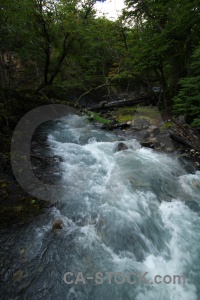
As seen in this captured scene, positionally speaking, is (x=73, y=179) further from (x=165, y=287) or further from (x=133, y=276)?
(x=165, y=287)

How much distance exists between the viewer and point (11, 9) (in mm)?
6359

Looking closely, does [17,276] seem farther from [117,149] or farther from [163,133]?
[163,133]

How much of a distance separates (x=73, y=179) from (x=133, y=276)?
310 cm

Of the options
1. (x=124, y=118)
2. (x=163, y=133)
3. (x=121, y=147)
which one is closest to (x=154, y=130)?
(x=163, y=133)

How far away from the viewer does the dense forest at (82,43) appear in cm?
692

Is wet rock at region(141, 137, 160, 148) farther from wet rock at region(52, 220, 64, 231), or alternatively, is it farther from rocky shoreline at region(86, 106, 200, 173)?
wet rock at region(52, 220, 64, 231)

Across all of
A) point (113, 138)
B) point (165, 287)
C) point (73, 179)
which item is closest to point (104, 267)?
point (165, 287)

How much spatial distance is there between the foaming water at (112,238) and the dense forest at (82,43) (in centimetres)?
331

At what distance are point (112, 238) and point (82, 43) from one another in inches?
448

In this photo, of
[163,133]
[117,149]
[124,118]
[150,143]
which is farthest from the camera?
[124,118]

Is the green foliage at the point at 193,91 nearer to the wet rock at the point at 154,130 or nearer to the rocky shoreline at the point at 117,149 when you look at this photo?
the rocky shoreline at the point at 117,149

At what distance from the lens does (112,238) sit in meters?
3.54

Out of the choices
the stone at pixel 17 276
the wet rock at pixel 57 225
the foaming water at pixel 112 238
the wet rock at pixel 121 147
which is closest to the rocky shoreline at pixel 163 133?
the wet rock at pixel 121 147

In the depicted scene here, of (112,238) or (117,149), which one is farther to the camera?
(117,149)
